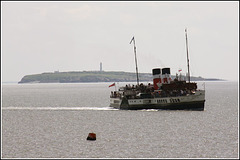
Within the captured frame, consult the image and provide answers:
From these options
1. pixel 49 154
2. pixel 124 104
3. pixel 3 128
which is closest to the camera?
pixel 49 154

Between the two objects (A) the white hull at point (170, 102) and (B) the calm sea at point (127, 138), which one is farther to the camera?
(A) the white hull at point (170, 102)

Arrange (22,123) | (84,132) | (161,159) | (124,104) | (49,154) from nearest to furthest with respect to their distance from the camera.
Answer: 1. (161,159)
2. (49,154)
3. (84,132)
4. (22,123)
5. (124,104)

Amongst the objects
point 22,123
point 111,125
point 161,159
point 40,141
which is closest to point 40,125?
point 22,123

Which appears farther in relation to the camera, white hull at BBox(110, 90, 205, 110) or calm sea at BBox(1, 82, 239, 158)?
white hull at BBox(110, 90, 205, 110)

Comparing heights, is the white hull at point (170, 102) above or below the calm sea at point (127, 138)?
above

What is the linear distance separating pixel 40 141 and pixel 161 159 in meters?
17.2

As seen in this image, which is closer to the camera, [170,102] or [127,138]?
[127,138]

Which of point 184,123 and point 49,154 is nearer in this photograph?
point 49,154

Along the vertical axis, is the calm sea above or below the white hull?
below

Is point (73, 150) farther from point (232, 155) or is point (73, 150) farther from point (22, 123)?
point (22, 123)

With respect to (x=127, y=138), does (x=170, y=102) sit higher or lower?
higher

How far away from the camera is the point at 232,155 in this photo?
39500 mm

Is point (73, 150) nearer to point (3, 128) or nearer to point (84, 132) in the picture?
point (84, 132)

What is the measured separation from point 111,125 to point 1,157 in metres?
28.2
